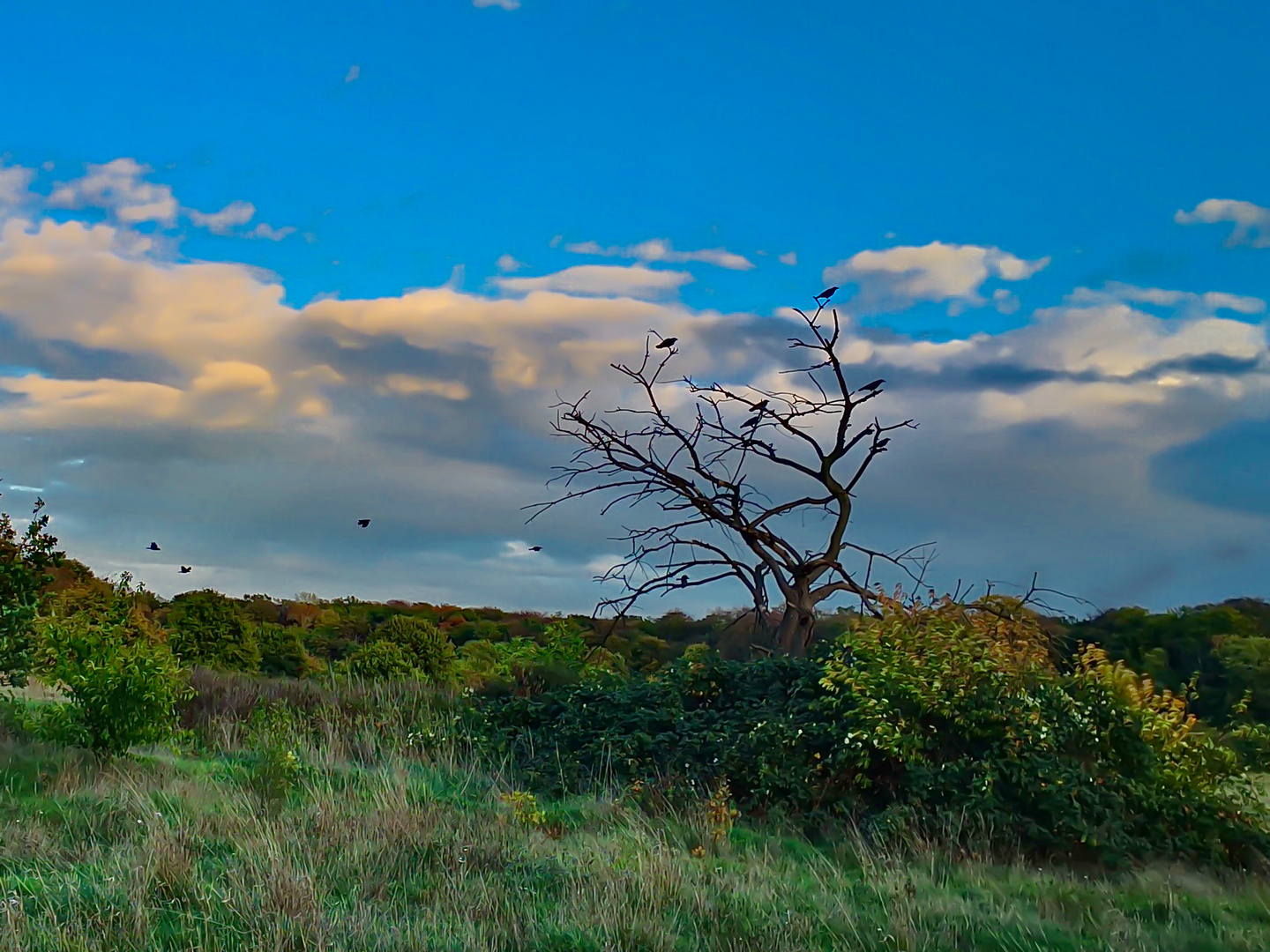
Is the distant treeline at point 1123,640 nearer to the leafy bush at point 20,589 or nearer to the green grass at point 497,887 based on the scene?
the leafy bush at point 20,589

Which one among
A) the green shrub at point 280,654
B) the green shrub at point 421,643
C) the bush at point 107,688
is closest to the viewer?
the bush at point 107,688

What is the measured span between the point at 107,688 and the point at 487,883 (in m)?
5.64

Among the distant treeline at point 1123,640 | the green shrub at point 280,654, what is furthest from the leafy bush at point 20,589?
the green shrub at point 280,654

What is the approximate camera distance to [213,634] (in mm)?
18141

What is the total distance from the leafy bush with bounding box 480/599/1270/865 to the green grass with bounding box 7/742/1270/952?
60 cm

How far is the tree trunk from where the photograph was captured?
12680mm

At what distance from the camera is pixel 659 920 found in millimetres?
5883

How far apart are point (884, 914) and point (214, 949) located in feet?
11.8

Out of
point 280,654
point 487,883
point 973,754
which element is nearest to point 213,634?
point 280,654

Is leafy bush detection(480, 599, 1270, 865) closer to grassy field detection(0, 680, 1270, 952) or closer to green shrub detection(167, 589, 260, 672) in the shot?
grassy field detection(0, 680, 1270, 952)

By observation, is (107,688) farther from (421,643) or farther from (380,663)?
(421,643)

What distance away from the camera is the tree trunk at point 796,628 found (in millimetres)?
12680

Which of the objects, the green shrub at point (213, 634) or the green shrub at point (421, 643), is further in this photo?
the green shrub at point (213, 634)

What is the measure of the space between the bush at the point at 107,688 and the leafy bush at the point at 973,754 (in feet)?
12.8
